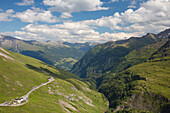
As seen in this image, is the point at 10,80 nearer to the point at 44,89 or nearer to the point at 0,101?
the point at 44,89

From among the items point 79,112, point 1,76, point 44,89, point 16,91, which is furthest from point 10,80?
point 79,112

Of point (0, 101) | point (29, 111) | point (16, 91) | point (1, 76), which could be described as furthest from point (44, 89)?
point (29, 111)

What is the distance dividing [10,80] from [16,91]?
33496 mm

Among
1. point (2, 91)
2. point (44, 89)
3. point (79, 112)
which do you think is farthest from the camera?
point (44, 89)

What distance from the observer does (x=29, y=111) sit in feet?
347

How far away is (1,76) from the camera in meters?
179

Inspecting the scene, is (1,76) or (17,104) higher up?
(1,76)

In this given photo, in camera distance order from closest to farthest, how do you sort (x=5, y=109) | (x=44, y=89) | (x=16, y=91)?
(x=5, y=109)
(x=16, y=91)
(x=44, y=89)

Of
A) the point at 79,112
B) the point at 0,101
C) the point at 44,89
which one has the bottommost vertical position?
the point at 79,112

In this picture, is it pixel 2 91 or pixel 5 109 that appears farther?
pixel 2 91

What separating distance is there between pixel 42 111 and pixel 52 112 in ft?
30.5

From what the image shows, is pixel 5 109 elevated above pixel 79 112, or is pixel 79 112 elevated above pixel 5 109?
pixel 5 109

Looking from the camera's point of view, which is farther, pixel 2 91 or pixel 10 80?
pixel 10 80

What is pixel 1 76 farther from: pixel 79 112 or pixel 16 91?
pixel 79 112
